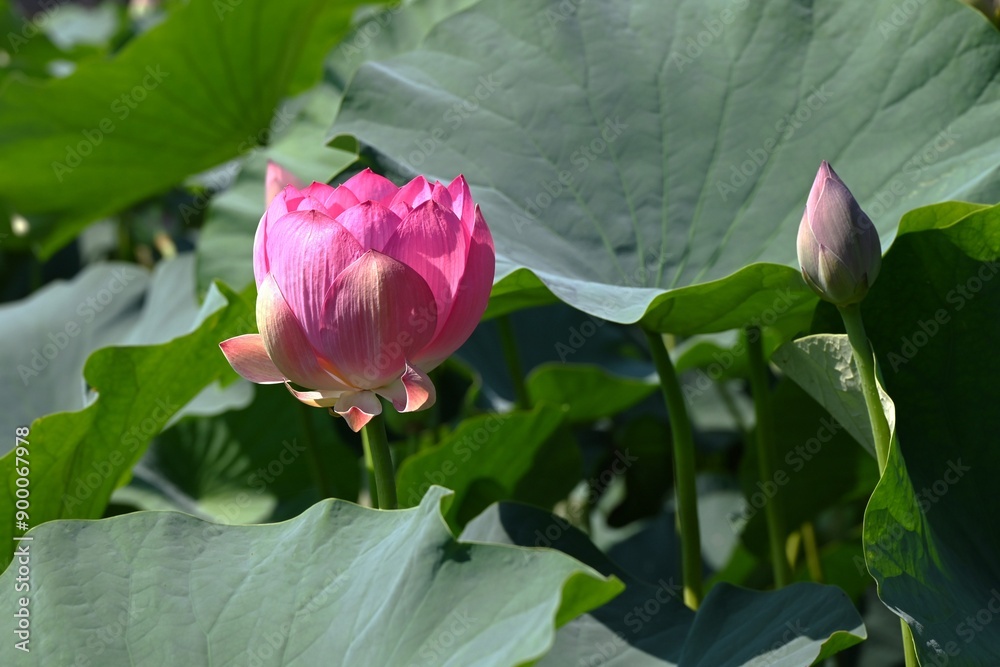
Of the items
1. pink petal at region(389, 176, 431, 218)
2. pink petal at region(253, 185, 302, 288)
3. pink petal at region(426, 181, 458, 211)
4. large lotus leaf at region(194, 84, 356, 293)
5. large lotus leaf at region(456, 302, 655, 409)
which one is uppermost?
pink petal at region(426, 181, 458, 211)

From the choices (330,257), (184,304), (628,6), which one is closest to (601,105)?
(628,6)

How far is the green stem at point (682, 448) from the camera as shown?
844 mm

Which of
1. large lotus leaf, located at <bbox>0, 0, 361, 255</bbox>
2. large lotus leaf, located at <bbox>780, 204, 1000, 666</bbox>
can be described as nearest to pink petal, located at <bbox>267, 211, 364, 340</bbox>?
large lotus leaf, located at <bbox>780, 204, 1000, 666</bbox>

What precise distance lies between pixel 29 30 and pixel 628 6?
1896 mm

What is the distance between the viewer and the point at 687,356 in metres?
1.24

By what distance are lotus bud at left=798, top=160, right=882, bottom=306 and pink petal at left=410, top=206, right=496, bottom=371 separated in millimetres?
200

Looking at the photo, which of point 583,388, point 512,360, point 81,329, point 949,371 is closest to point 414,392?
point 949,371

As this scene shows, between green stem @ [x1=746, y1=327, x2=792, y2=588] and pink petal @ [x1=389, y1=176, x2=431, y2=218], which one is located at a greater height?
pink petal @ [x1=389, y1=176, x2=431, y2=218]

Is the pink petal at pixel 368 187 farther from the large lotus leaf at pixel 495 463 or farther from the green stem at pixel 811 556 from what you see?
the green stem at pixel 811 556

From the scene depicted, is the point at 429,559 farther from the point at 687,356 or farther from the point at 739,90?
the point at 687,356

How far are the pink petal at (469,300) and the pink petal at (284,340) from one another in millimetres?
61

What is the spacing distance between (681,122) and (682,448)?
327 mm

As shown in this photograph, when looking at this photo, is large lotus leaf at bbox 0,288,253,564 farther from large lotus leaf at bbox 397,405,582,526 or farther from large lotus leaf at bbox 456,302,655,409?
large lotus leaf at bbox 456,302,655,409

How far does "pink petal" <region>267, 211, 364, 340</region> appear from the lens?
0.58 m
